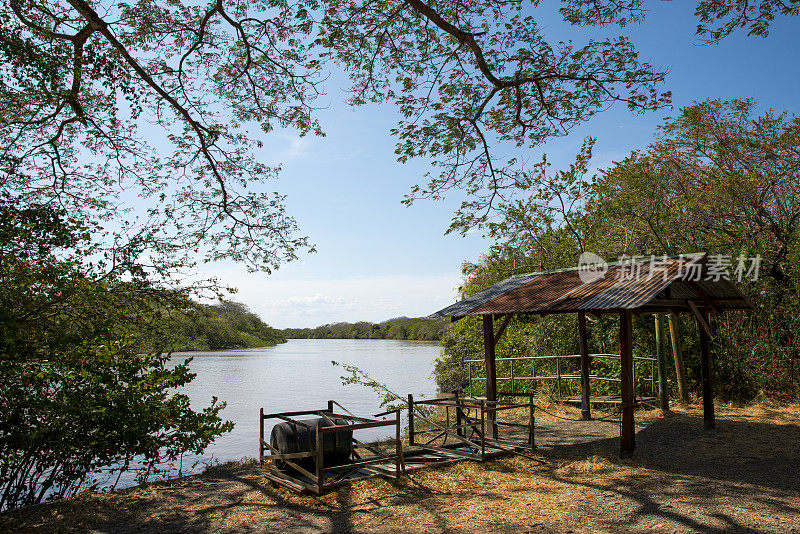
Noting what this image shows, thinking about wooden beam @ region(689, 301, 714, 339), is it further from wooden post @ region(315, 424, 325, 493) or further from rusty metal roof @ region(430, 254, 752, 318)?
wooden post @ region(315, 424, 325, 493)

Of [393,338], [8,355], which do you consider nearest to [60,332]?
[8,355]

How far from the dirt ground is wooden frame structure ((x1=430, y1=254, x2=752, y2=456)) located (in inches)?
41.6

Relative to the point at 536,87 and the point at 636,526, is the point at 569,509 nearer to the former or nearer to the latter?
the point at 636,526

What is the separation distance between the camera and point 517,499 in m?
6.06

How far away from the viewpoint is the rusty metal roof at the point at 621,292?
7.75m

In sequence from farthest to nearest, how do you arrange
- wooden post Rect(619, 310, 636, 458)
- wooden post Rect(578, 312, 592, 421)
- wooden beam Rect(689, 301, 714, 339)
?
wooden post Rect(578, 312, 592, 421), wooden beam Rect(689, 301, 714, 339), wooden post Rect(619, 310, 636, 458)

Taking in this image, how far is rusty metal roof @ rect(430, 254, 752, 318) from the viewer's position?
7.75 m

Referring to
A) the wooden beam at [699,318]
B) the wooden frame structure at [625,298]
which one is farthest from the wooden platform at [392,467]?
the wooden beam at [699,318]

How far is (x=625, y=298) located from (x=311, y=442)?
4798mm

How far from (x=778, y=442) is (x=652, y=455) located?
2381 millimetres

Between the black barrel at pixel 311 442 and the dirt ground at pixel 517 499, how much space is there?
501 mm

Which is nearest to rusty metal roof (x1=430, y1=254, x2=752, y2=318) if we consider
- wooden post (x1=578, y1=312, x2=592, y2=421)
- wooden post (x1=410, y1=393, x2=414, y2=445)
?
wooden post (x1=578, y1=312, x2=592, y2=421)

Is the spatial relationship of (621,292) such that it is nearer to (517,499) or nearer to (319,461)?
(517,499)

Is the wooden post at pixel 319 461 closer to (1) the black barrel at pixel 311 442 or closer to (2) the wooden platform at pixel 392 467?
(2) the wooden platform at pixel 392 467
